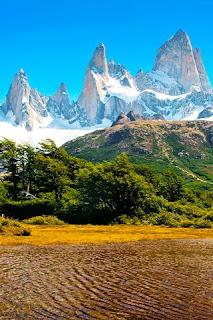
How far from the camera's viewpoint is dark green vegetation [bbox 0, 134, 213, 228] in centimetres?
9312

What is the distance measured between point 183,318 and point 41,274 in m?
12.9

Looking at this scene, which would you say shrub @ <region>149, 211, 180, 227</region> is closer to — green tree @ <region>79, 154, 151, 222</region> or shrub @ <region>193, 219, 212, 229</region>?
shrub @ <region>193, 219, 212, 229</region>

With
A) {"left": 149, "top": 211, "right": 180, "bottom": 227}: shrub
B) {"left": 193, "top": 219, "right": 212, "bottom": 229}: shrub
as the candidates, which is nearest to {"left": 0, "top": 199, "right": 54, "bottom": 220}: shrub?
{"left": 149, "top": 211, "right": 180, "bottom": 227}: shrub

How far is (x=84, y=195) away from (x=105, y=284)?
7107 cm

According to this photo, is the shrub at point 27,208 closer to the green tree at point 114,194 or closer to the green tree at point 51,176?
the green tree at point 51,176

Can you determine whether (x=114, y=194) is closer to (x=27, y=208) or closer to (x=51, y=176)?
(x=27, y=208)

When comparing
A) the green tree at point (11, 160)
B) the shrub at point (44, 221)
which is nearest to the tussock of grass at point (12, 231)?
the shrub at point (44, 221)

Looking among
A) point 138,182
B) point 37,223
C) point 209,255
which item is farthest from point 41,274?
point 138,182

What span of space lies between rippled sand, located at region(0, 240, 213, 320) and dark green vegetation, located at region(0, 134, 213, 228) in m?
51.3

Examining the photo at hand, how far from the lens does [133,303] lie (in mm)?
20953

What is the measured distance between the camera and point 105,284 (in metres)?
25.3

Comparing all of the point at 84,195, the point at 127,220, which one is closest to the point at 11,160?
the point at 84,195

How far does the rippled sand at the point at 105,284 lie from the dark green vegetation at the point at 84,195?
5131 centimetres

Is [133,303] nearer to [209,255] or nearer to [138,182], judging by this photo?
[209,255]
